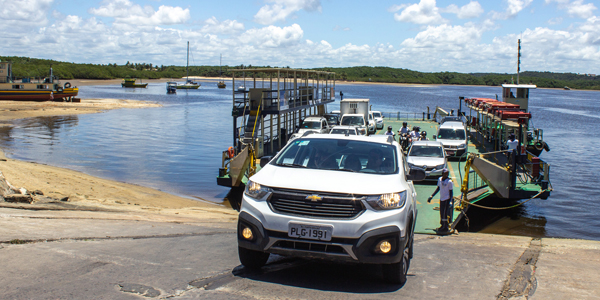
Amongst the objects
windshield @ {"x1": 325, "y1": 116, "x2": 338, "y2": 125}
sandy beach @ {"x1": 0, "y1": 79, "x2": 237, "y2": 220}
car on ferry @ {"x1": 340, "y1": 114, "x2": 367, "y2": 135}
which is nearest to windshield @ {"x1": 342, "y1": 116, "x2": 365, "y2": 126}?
car on ferry @ {"x1": 340, "y1": 114, "x2": 367, "y2": 135}

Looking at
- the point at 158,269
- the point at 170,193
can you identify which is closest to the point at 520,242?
the point at 158,269

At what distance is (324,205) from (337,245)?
1.38ft

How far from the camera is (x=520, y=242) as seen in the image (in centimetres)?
972

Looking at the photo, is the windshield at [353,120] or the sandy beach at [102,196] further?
the windshield at [353,120]

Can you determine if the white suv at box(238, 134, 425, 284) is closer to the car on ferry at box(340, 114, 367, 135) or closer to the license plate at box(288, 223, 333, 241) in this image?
the license plate at box(288, 223, 333, 241)

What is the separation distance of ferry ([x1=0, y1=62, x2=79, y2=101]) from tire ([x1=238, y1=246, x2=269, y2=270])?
62.3 metres

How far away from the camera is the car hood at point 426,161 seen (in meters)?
17.4

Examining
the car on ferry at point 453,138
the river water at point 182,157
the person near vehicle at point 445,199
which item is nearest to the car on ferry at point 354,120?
the car on ferry at point 453,138

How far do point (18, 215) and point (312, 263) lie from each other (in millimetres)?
5418

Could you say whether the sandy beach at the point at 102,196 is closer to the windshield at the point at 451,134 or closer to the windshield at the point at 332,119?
the windshield at the point at 451,134

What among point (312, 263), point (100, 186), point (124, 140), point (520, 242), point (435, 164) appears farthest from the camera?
point (124, 140)

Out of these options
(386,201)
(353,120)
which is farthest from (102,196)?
(353,120)

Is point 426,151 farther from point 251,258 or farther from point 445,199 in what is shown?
point 251,258

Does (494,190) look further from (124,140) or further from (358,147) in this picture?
(124,140)
